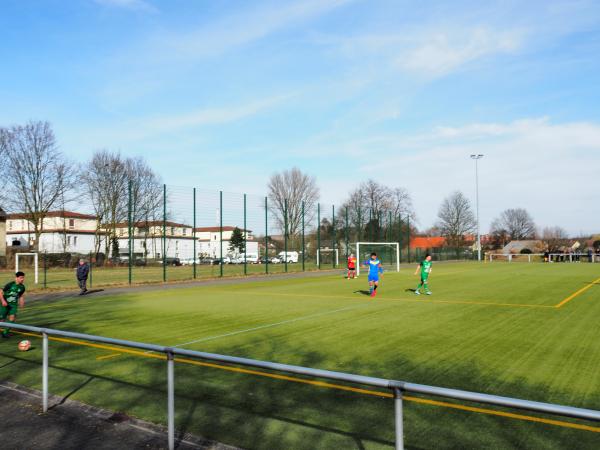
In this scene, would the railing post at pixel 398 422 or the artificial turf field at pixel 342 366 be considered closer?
the railing post at pixel 398 422

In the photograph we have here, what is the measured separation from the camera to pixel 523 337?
10375 mm

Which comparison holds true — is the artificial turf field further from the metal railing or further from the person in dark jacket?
the person in dark jacket

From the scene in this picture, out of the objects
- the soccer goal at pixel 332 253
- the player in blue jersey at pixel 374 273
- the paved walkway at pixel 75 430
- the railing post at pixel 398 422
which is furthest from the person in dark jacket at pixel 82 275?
the soccer goal at pixel 332 253

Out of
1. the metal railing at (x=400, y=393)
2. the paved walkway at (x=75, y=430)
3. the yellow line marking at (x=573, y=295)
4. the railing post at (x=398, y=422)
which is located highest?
the metal railing at (x=400, y=393)

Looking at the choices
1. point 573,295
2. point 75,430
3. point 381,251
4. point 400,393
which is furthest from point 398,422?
point 381,251

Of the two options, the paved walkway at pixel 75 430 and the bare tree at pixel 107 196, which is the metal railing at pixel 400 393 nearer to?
the paved walkway at pixel 75 430

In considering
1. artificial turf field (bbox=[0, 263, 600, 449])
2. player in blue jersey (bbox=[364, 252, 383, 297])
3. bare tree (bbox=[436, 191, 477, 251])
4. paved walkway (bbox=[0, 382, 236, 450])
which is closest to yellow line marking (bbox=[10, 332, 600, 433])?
artificial turf field (bbox=[0, 263, 600, 449])

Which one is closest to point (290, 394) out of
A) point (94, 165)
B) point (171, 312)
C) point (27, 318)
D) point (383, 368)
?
point (383, 368)

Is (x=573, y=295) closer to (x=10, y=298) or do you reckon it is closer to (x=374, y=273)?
(x=374, y=273)

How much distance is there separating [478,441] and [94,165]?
2281 inches

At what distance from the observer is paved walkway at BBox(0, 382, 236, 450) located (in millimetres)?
4949

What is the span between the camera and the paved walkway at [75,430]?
4.95 m

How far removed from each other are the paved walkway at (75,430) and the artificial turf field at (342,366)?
10.4 inches

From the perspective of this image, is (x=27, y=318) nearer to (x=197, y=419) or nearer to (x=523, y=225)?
(x=197, y=419)
